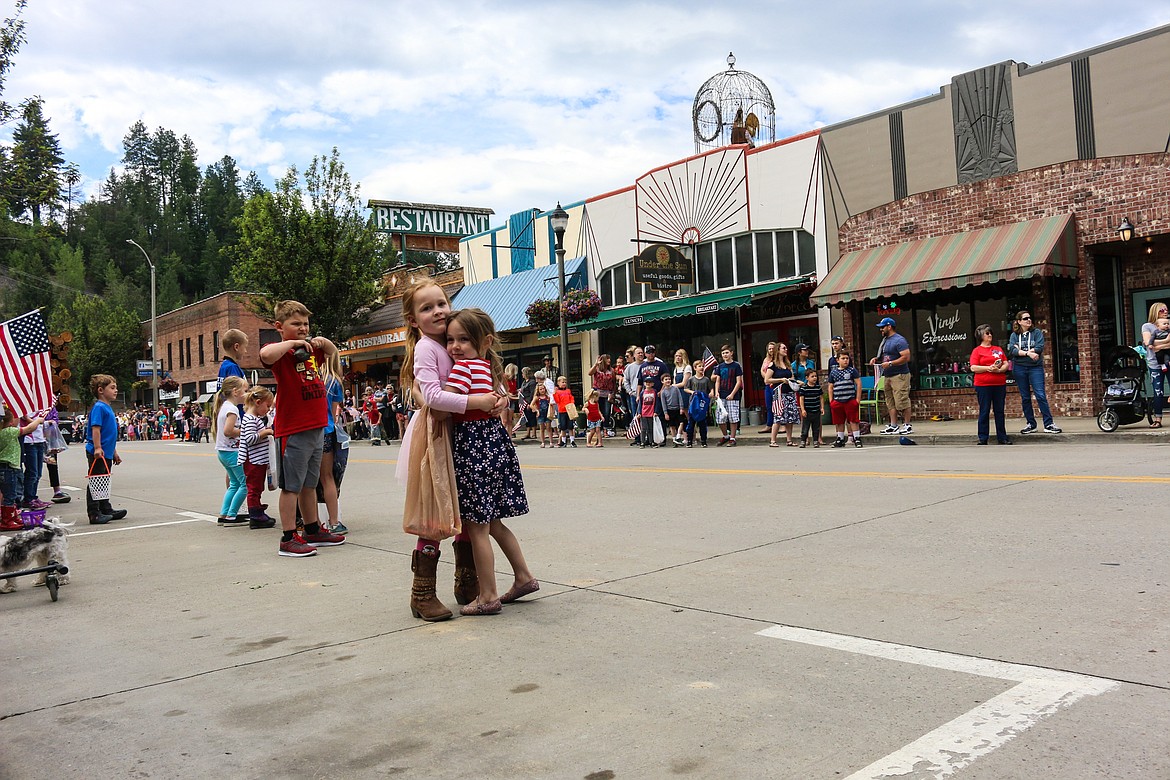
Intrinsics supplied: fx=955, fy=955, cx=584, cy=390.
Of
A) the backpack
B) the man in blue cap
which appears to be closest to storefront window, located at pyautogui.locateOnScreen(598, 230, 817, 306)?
the backpack

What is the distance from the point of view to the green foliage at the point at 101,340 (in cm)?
6444

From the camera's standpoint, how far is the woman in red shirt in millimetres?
14289

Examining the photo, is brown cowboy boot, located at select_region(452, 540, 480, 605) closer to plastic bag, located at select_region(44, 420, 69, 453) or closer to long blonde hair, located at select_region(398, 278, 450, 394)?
long blonde hair, located at select_region(398, 278, 450, 394)

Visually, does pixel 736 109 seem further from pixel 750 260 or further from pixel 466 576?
pixel 466 576

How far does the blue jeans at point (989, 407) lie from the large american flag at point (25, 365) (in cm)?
1229

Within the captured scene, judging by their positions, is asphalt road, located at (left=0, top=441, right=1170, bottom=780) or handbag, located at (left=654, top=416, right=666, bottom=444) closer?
asphalt road, located at (left=0, top=441, right=1170, bottom=780)

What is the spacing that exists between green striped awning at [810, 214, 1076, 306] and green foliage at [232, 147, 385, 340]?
21.5m

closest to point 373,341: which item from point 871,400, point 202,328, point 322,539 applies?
point 871,400

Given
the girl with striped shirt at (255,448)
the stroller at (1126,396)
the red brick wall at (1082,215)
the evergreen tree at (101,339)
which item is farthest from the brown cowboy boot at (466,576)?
the evergreen tree at (101,339)

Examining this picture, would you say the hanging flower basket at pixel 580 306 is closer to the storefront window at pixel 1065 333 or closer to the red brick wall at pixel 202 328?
the storefront window at pixel 1065 333

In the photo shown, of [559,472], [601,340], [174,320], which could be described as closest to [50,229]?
[559,472]

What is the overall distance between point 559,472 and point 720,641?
9.15 meters

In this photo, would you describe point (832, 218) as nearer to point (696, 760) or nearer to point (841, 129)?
point (841, 129)

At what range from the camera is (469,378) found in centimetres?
484
